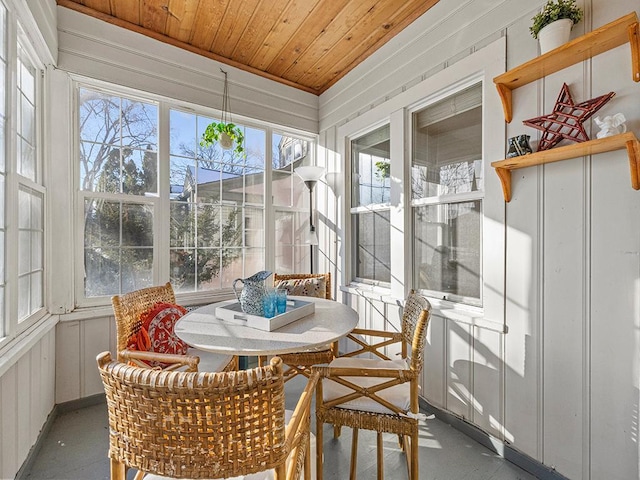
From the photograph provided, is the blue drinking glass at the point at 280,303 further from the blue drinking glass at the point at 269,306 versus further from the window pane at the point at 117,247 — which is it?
the window pane at the point at 117,247

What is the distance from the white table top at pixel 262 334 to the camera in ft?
4.26

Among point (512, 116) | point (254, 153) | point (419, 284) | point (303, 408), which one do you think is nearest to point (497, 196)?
point (512, 116)

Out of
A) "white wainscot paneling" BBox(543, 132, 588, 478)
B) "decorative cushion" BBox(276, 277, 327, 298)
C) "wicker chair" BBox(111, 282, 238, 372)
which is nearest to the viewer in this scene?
"white wainscot paneling" BBox(543, 132, 588, 478)

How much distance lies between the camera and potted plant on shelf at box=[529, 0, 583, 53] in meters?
1.46

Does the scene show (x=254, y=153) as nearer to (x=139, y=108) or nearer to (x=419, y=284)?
(x=139, y=108)

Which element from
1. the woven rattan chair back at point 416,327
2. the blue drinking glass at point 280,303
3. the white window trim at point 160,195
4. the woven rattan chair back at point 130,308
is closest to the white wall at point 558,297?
the woven rattan chair back at point 416,327

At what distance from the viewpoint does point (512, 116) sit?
5.80ft

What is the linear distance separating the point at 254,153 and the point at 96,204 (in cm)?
145

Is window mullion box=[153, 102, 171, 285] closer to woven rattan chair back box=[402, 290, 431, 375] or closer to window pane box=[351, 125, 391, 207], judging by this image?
window pane box=[351, 125, 391, 207]

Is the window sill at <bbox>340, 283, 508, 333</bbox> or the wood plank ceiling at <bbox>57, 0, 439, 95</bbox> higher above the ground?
the wood plank ceiling at <bbox>57, 0, 439, 95</bbox>

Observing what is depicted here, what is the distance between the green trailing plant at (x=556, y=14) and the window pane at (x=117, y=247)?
9.31ft

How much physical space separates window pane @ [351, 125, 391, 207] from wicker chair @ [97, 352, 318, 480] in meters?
2.15

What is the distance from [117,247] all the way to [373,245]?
83.6 inches

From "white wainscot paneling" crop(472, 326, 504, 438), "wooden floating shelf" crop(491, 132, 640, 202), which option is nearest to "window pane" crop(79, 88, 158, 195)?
"wooden floating shelf" crop(491, 132, 640, 202)
